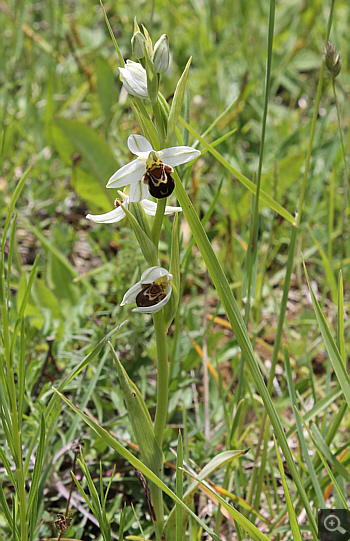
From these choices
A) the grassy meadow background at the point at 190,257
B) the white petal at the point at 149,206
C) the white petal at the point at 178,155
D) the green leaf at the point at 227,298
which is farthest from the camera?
the grassy meadow background at the point at 190,257

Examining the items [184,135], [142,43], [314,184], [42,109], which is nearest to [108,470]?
[184,135]

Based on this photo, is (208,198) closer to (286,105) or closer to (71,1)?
(286,105)

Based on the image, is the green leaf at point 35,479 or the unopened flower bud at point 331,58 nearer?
the green leaf at point 35,479

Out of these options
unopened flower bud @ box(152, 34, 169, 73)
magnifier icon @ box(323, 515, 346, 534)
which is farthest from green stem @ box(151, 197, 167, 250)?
magnifier icon @ box(323, 515, 346, 534)

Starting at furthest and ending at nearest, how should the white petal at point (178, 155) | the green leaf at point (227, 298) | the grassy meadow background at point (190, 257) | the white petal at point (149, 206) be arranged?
1. the grassy meadow background at point (190, 257)
2. the white petal at point (149, 206)
3. the white petal at point (178, 155)
4. the green leaf at point (227, 298)

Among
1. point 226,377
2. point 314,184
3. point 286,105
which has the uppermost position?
point 286,105

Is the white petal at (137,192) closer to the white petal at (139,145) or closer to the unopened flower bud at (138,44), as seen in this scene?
the white petal at (139,145)

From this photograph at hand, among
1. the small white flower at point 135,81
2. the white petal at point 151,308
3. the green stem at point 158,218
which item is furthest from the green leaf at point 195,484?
the small white flower at point 135,81

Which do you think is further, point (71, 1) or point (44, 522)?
point (71, 1)
